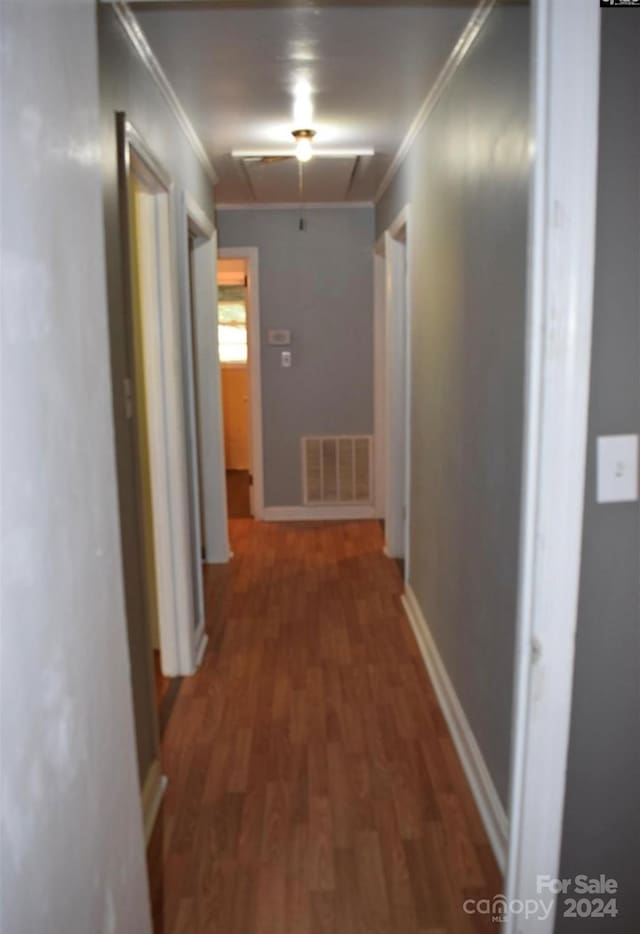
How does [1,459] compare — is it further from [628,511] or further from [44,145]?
[628,511]

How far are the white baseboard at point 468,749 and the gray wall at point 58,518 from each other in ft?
2.79

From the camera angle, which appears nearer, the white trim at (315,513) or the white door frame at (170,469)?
the white door frame at (170,469)

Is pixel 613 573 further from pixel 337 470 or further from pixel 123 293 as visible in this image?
pixel 337 470

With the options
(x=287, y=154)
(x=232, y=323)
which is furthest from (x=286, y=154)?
(x=232, y=323)

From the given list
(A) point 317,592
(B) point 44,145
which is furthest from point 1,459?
(A) point 317,592

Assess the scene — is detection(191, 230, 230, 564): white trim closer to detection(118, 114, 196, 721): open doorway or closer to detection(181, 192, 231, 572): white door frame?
detection(181, 192, 231, 572): white door frame

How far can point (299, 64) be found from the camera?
7.91ft

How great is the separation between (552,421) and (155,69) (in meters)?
2.02

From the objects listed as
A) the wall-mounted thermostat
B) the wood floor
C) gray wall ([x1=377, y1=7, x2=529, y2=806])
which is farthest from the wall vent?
gray wall ([x1=377, y1=7, x2=529, y2=806])

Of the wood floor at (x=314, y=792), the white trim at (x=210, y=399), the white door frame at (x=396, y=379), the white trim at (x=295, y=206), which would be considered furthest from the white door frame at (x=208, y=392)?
the white door frame at (x=396, y=379)

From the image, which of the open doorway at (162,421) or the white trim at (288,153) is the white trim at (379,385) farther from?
the open doorway at (162,421)

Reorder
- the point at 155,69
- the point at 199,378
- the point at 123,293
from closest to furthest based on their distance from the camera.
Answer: the point at 123,293 → the point at 155,69 → the point at 199,378

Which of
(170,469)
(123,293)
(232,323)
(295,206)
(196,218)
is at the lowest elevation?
(170,469)

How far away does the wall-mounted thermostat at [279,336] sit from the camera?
526 centimetres
